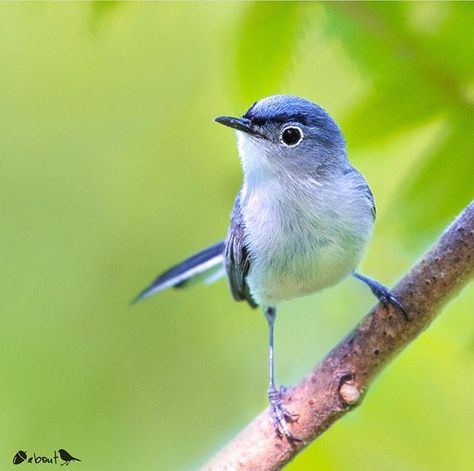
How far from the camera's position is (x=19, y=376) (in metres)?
2.09

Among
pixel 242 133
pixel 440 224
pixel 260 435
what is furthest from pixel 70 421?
pixel 440 224

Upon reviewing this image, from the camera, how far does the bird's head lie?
1.53m

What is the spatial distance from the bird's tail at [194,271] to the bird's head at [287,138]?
371 mm

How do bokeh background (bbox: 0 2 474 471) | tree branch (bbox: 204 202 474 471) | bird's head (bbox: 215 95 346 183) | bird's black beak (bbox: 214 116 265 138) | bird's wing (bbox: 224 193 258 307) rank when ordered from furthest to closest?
bird's wing (bbox: 224 193 258 307)
bird's head (bbox: 215 95 346 183)
bird's black beak (bbox: 214 116 265 138)
tree branch (bbox: 204 202 474 471)
bokeh background (bbox: 0 2 474 471)

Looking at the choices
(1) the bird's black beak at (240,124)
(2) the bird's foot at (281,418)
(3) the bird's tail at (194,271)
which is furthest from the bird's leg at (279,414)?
(1) the bird's black beak at (240,124)

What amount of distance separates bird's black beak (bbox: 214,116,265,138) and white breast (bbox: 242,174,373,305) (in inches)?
6.4

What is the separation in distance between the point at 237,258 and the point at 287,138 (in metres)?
0.35

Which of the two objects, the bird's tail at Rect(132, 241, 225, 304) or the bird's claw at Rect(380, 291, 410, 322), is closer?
the bird's claw at Rect(380, 291, 410, 322)

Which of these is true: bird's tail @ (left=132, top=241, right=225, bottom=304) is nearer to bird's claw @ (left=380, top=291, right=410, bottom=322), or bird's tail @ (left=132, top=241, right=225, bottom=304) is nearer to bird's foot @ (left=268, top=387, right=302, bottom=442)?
bird's foot @ (left=268, top=387, right=302, bottom=442)

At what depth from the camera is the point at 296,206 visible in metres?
1.63

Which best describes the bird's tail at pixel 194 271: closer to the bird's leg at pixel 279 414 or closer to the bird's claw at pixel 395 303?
the bird's leg at pixel 279 414

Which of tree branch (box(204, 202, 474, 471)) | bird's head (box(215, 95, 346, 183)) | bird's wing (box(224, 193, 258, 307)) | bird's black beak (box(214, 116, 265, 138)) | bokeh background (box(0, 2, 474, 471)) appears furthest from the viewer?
bird's wing (box(224, 193, 258, 307))

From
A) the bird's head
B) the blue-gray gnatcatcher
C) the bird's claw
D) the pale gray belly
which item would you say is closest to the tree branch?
the bird's claw

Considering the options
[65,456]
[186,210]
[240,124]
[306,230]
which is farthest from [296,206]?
[65,456]
